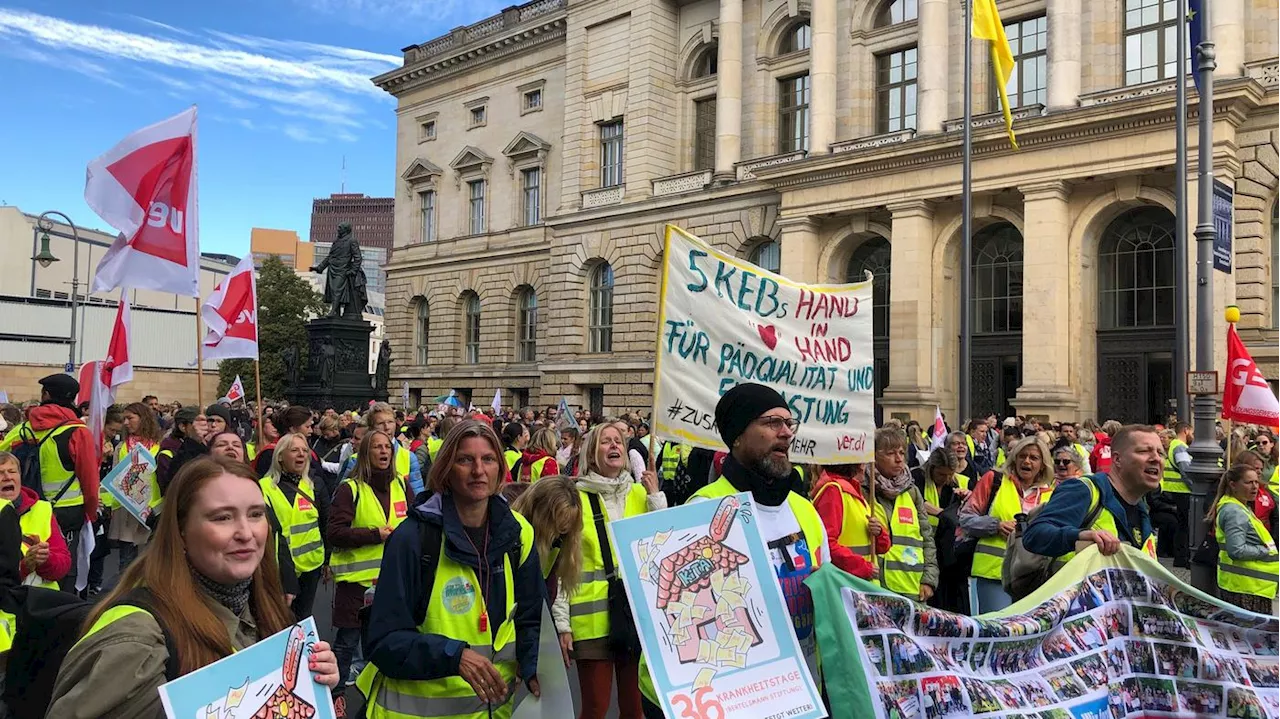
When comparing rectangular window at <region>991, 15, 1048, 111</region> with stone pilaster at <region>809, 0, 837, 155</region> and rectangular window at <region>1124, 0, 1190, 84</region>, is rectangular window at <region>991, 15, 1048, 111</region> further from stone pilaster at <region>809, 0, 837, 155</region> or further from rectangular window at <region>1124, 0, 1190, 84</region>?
stone pilaster at <region>809, 0, 837, 155</region>

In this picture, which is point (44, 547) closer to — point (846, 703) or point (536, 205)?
point (846, 703)

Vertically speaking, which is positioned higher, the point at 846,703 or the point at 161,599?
the point at 161,599

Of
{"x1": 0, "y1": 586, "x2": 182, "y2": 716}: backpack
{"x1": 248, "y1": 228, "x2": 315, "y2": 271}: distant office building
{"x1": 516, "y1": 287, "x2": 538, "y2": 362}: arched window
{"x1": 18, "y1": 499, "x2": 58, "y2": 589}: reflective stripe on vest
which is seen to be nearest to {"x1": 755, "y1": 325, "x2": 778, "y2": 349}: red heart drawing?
{"x1": 0, "y1": 586, "x2": 182, "y2": 716}: backpack

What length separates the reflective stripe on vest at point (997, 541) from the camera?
7555 millimetres

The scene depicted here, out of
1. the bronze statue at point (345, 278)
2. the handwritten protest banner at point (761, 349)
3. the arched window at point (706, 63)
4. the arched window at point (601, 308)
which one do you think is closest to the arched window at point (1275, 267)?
the arched window at point (706, 63)

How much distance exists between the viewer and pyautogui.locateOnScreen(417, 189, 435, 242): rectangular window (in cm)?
4822

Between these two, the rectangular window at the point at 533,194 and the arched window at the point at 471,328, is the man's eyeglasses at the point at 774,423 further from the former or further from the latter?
the arched window at the point at 471,328

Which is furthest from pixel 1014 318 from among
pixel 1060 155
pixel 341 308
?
pixel 341 308

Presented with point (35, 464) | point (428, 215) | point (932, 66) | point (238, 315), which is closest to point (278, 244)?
point (428, 215)

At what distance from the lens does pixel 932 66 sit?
28.1 meters

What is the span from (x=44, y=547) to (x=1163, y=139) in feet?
79.3

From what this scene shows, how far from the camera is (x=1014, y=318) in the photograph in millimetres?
28109

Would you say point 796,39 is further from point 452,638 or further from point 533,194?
point 452,638

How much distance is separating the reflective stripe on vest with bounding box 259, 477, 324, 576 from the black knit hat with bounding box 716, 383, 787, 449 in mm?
3992
